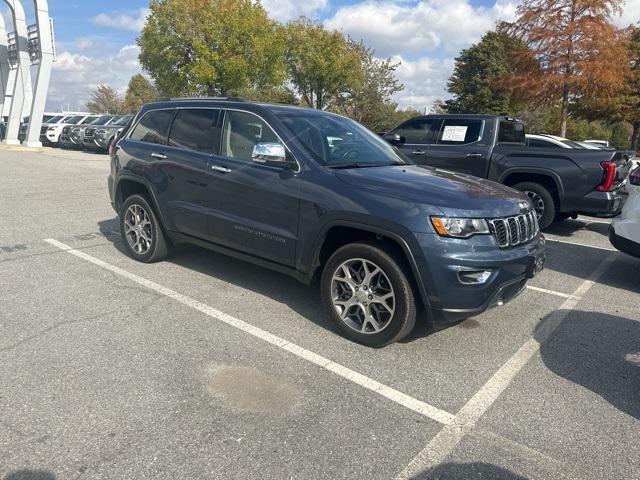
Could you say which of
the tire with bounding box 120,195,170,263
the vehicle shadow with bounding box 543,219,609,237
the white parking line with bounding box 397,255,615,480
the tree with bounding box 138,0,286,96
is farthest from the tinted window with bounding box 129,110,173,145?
the tree with bounding box 138,0,286,96

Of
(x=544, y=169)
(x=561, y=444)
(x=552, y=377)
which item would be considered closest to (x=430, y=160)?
(x=544, y=169)

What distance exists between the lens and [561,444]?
269 cm

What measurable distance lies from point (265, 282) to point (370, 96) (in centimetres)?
3529

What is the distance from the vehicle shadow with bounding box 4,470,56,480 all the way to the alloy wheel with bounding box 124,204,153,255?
327cm

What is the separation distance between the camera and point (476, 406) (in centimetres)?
303

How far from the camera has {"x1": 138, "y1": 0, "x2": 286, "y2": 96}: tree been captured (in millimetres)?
27703

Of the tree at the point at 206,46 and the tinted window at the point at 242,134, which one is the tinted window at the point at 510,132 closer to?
the tinted window at the point at 242,134

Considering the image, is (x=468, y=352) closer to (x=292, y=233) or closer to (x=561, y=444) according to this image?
(x=561, y=444)

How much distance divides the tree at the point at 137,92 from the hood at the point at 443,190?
61810 mm

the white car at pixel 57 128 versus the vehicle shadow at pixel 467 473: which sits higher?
the white car at pixel 57 128

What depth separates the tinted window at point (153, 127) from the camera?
5238mm

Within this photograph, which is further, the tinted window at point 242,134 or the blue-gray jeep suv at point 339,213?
the tinted window at point 242,134

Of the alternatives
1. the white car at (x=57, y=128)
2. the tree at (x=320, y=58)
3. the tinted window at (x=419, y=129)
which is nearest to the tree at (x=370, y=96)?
the tree at (x=320, y=58)

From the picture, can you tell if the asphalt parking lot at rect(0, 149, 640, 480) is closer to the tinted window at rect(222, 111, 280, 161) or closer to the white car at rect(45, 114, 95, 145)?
the tinted window at rect(222, 111, 280, 161)
